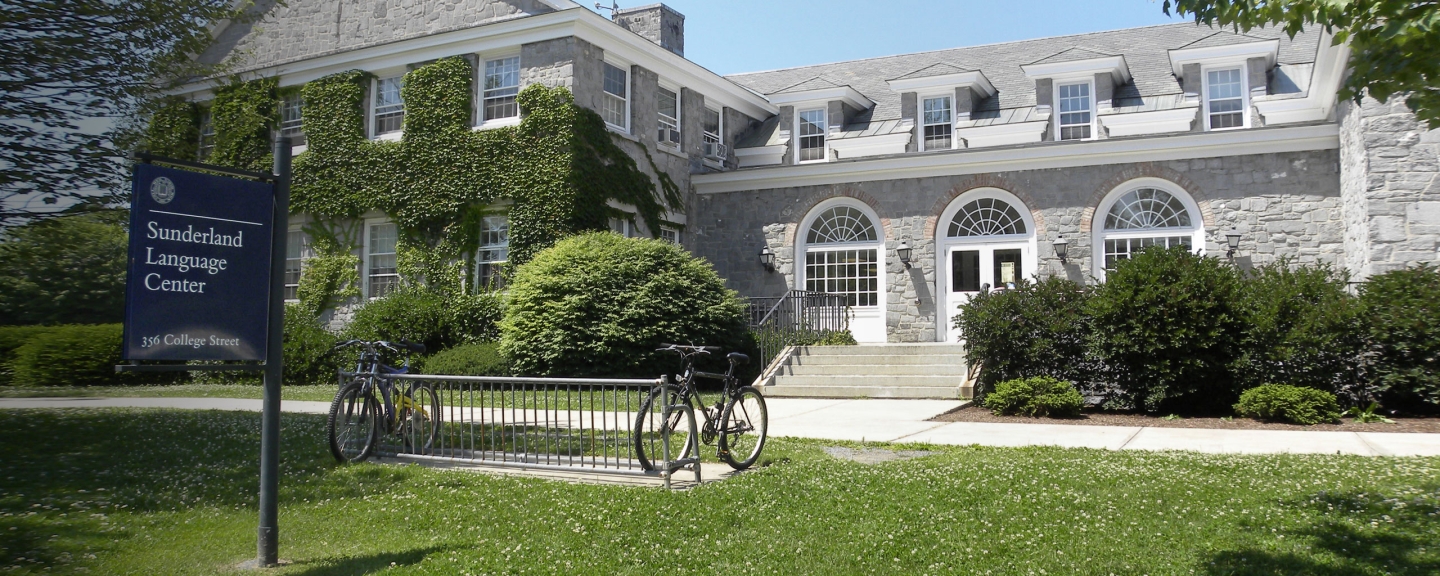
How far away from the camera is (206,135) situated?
2139 cm

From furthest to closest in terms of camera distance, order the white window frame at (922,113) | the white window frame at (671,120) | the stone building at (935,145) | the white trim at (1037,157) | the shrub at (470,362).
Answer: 1. the white window frame at (922,113)
2. the white window frame at (671,120)
3. the stone building at (935,145)
4. the white trim at (1037,157)
5. the shrub at (470,362)

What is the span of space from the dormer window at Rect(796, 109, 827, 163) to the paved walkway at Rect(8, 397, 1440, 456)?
10067mm

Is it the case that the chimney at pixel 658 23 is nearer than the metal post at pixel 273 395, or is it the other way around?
the metal post at pixel 273 395

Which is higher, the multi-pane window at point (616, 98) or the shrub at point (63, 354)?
the multi-pane window at point (616, 98)

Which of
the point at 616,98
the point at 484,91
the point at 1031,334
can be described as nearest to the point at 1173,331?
the point at 1031,334

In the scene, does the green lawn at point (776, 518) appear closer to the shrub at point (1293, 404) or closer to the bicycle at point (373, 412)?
the bicycle at point (373, 412)

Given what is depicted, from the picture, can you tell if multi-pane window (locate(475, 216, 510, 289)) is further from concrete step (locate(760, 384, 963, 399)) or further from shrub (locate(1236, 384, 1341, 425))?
shrub (locate(1236, 384, 1341, 425))

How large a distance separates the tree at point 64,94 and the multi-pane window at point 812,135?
1502cm

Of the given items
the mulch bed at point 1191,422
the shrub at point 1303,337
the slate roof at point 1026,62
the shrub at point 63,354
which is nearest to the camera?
the shrub at point 63,354


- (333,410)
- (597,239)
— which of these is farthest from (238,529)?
(597,239)

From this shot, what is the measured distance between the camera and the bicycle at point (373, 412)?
770 cm

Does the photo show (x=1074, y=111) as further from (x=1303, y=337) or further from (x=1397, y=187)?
(x=1303, y=337)

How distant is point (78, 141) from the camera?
722cm

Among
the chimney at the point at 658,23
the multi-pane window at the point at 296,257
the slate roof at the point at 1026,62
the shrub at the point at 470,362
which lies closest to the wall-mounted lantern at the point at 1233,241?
the slate roof at the point at 1026,62
